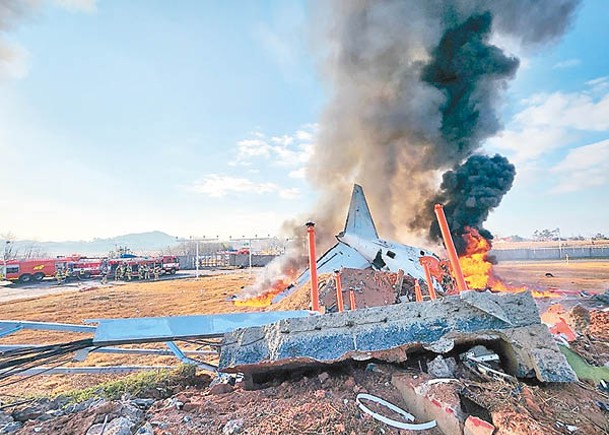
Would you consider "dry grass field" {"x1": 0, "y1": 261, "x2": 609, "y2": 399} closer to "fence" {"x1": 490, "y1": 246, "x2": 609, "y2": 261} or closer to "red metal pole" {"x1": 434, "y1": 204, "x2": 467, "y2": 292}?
"red metal pole" {"x1": 434, "y1": 204, "x2": 467, "y2": 292}

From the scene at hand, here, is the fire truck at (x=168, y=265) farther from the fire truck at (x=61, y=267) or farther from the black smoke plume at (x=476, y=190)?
the black smoke plume at (x=476, y=190)

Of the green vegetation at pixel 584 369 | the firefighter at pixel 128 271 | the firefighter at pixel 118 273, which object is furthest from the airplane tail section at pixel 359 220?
the firefighter at pixel 118 273

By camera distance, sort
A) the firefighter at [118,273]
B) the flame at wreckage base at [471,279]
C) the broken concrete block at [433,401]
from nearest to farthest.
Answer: the broken concrete block at [433,401] → the flame at wreckage base at [471,279] → the firefighter at [118,273]

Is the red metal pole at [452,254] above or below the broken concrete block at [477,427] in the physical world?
above

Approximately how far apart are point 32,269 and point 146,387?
3018 cm

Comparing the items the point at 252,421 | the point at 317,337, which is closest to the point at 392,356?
the point at 317,337

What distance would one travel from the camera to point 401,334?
8.82ft

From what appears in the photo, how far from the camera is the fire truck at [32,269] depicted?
24641 mm

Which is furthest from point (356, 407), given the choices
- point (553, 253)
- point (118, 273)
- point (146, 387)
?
point (553, 253)

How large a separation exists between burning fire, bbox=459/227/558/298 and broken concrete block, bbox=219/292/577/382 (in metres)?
14.9

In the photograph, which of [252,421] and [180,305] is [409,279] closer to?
[252,421]

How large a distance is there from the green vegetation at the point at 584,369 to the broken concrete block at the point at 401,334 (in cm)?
65

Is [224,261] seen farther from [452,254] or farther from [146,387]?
[452,254]

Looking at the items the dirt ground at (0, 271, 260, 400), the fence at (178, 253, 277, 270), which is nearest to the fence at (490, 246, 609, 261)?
the fence at (178, 253, 277, 270)
